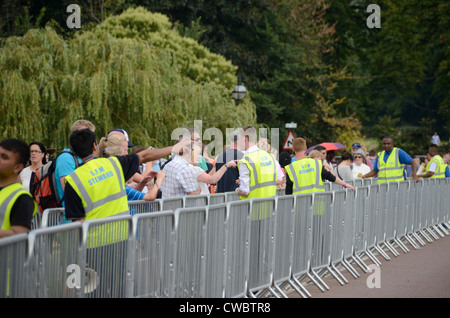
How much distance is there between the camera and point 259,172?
1077cm

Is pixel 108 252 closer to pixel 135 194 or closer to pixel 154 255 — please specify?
pixel 154 255

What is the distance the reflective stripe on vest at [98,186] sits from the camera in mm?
7047

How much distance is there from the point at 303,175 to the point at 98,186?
5.20m

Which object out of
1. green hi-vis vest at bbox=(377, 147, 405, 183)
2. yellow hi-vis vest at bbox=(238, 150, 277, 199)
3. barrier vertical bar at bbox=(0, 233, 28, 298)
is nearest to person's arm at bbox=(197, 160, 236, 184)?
yellow hi-vis vest at bbox=(238, 150, 277, 199)

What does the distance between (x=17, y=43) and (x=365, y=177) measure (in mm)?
11667

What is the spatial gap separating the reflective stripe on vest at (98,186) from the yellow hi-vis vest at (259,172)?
3.64 metres

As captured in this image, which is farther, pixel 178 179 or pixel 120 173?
pixel 178 179

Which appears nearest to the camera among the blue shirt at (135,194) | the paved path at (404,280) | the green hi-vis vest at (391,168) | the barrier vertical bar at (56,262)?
the barrier vertical bar at (56,262)

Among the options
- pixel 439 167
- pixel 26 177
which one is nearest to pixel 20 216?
pixel 26 177

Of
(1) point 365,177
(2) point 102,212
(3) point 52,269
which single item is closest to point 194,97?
(1) point 365,177

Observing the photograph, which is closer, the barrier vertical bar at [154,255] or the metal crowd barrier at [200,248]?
the metal crowd barrier at [200,248]

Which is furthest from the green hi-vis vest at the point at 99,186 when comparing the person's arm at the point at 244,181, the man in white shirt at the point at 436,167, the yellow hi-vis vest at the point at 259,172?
the man in white shirt at the point at 436,167

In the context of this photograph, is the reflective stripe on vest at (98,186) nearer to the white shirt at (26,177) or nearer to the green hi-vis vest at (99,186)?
the green hi-vis vest at (99,186)

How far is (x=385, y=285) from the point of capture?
425 inches
